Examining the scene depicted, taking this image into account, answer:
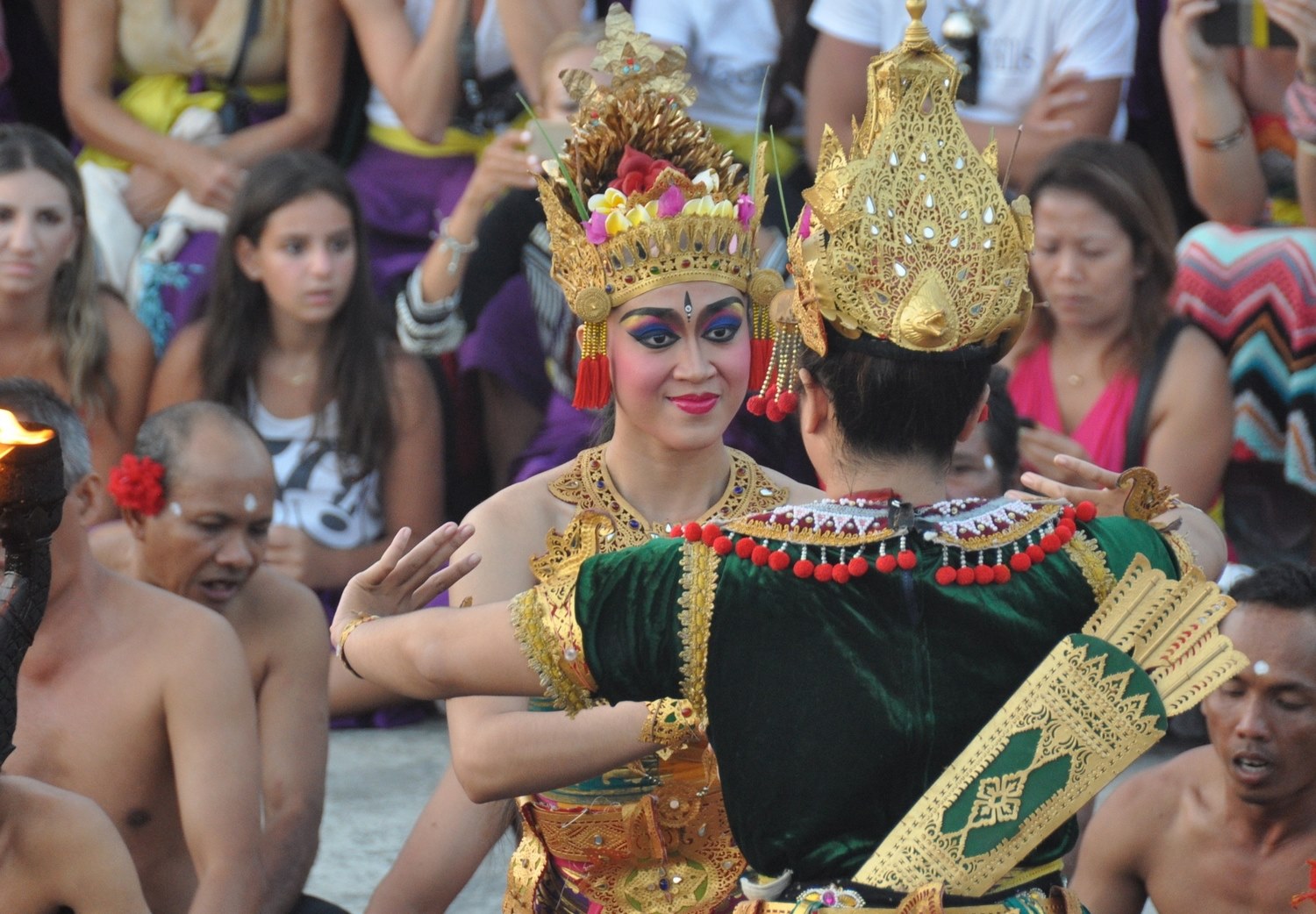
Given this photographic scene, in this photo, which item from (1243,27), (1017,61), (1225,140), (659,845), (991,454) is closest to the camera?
(659,845)

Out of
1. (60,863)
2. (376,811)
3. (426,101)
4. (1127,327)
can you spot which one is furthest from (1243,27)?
(60,863)

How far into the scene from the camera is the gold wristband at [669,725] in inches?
107

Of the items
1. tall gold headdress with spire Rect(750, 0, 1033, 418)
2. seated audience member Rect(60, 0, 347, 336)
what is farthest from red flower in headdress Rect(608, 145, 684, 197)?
seated audience member Rect(60, 0, 347, 336)

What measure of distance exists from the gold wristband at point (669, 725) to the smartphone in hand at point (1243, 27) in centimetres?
345

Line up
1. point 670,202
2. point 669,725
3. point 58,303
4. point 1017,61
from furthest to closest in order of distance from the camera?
point 1017,61 → point 58,303 → point 670,202 → point 669,725

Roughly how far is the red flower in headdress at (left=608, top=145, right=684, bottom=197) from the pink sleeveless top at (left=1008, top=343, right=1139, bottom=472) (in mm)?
2057

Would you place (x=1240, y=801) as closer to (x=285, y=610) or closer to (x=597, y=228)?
(x=597, y=228)

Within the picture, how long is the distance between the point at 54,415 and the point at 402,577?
52.4 inches

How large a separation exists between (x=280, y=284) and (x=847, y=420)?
3610 millimetres

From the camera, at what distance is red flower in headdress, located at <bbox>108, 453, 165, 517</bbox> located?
4.27 meters

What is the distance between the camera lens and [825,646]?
91.4 inches

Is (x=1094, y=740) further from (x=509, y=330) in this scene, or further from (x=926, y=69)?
(x=509, y=330)

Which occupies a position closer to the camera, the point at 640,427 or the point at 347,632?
the point at 347,632

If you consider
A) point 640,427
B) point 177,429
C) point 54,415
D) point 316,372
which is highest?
point 640,427
